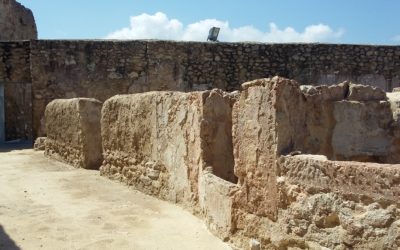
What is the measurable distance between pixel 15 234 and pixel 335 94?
10.7 ft

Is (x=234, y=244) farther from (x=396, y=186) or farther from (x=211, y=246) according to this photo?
(x=396, y=186)

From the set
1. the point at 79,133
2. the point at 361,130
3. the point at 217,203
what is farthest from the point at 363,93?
the point at 79,133

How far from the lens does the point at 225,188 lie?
4.29 metres

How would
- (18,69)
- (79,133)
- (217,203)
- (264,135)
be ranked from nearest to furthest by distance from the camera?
1. (264,135)
2. (217,203)
3. (79,133)
4. (18,69)

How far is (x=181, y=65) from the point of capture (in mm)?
14156

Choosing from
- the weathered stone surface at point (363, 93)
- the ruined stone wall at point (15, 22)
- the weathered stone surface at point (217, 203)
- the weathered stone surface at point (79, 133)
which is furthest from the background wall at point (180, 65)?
the weathered stone surface at point (363, 93)

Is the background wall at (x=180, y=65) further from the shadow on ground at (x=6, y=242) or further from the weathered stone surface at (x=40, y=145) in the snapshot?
the shadow on ground at (x=6, y=242)

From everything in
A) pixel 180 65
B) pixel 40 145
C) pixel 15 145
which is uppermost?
pixel 180 65

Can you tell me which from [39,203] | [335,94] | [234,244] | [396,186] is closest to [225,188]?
[234,244]

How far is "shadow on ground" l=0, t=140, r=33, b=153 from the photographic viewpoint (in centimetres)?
1267

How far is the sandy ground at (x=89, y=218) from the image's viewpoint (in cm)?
428

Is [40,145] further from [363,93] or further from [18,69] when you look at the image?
[363,93]

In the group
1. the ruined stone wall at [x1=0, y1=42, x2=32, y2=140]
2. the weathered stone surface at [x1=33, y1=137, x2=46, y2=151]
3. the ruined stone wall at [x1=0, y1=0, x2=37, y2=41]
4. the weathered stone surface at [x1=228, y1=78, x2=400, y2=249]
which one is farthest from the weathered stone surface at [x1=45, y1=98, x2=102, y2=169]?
the ruined stone wall at [x1=0, y1=0, x2=37, y2=41]

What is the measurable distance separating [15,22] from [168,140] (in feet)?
54.6
